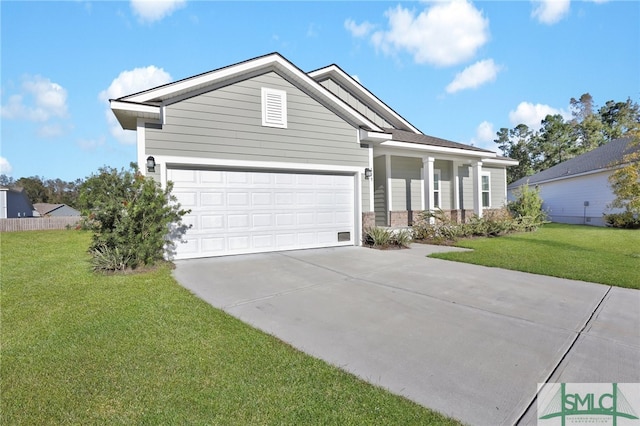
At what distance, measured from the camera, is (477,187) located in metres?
14.2

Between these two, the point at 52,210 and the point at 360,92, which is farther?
the point at 52,210

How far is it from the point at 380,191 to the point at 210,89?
7588mm

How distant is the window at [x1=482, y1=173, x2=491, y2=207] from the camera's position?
15.9m

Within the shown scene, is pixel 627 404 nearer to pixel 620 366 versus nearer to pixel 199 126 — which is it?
pixel 620 366

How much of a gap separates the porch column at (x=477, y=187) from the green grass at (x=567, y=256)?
3190 millimetres

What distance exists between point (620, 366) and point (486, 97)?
16.4 m

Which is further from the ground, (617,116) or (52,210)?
(617,116)

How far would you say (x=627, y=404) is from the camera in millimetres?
2299

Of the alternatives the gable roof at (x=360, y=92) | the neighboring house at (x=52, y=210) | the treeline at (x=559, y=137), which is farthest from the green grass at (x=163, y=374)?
the neighboring house at (x=52, y=210)

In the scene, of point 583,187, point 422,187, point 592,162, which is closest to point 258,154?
point 422,187

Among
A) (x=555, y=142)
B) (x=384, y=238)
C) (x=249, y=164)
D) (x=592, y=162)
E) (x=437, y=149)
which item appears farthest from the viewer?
(x=555, y=142)

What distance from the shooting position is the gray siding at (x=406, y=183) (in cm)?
1299

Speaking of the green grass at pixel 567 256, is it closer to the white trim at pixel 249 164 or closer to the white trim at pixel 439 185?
the white trim at pixel 439 185
